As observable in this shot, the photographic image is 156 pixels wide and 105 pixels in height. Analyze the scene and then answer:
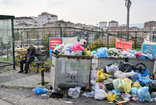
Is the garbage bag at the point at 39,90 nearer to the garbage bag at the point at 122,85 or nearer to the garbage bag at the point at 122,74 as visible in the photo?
the garbage bag at the point at 122,85

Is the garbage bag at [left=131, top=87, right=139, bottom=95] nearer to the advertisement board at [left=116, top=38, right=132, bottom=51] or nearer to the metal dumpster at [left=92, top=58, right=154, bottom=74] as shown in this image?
the metal dumpster at [left=92, top=58, right=154, bottom=74]

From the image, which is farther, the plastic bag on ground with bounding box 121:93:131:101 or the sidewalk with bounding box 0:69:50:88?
the sidewalk with bounding box 0:69:50:88

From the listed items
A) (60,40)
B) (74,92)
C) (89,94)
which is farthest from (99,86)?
(60,40)

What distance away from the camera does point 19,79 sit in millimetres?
7070

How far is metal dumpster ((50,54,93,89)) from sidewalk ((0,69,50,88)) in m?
1.21

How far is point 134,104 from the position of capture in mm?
4871

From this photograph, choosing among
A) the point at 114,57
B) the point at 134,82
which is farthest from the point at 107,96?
the point at 114,57

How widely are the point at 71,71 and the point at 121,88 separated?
1598 mm

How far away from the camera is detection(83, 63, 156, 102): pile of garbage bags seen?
5.13 metres

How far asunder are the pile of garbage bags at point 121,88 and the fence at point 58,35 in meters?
4.89

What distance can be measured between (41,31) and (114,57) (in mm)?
5475

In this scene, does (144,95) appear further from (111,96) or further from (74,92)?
(74,92)

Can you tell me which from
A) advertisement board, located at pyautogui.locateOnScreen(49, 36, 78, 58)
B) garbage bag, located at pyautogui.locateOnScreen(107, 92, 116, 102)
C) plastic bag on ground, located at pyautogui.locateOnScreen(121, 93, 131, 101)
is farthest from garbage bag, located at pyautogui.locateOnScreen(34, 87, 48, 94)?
advertisement board, located at pyautogui.locateOnScreen(49, 36, 78, 58)

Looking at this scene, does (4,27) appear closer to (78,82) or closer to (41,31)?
(41,31)
